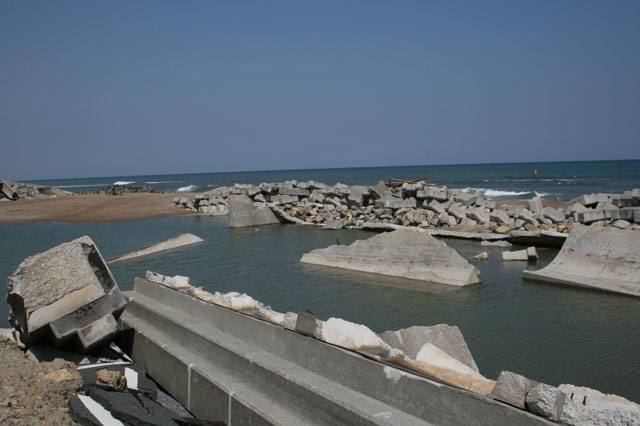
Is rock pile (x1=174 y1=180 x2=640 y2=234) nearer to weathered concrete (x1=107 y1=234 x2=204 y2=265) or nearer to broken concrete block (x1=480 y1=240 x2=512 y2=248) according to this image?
broken concrete block (x1=480 y1=240 x2=512 y2=248)

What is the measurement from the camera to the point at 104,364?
5223 mm

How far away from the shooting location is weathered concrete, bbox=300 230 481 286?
961 centimetres

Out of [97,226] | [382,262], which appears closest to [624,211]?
[382,262]

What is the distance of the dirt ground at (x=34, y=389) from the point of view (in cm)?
355

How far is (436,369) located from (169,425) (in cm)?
224

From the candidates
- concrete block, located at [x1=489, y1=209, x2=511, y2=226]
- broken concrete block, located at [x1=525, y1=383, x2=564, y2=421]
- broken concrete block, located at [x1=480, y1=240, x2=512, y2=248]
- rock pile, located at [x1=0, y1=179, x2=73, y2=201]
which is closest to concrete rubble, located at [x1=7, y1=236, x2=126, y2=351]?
Result: broken concrete block, located at [x1=525, y1=383, x2=564, y2=421]

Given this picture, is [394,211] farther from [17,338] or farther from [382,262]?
[17,338]

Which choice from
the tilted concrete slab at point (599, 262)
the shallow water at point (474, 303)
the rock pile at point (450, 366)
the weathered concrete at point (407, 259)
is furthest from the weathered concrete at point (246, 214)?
the rock pile at point (450, 366)

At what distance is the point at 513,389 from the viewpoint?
2928 mm

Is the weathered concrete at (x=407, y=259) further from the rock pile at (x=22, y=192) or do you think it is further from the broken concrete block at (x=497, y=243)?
the rock pile at (x=22, y=192)

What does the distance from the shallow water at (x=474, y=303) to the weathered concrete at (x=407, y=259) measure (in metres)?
0.28

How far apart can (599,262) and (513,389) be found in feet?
→ 25.3

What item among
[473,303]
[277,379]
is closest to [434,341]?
[277,379]

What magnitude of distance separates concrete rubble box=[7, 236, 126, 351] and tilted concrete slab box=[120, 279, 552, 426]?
1.93 ft
